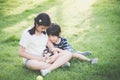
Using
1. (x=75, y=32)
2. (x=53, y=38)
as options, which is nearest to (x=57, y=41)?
(x=53, y=38)

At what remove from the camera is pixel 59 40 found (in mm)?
5738

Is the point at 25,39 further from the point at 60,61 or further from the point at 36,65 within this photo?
the point at 60,61

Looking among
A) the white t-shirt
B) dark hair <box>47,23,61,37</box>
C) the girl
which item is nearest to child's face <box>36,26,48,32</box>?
the girl

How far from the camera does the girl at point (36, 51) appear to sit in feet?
16.7

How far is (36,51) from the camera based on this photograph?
5.31 meters

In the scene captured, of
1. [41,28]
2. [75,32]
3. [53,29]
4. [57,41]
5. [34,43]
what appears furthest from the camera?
[75,32]

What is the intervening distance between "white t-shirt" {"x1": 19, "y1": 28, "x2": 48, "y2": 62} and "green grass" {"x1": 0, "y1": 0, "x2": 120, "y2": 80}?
0.37 metres

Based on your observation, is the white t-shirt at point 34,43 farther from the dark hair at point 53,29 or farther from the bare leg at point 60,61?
the bare leg at point 60,61

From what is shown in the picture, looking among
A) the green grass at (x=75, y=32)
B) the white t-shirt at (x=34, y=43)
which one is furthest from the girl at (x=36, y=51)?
the green grass at (x=75, y=32)

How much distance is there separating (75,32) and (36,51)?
2309 mm

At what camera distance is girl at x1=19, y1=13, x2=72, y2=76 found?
5094mm

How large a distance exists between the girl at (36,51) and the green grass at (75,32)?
0.13 meters

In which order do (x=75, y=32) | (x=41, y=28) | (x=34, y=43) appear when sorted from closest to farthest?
(x=41, y=28)
(x=34, y=43)
(x=75, y=32)

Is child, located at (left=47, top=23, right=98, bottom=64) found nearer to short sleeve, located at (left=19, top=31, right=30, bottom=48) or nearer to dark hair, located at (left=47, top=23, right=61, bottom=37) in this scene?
dark hair, located at (left=47, top=23, right=61, bottom=37)
